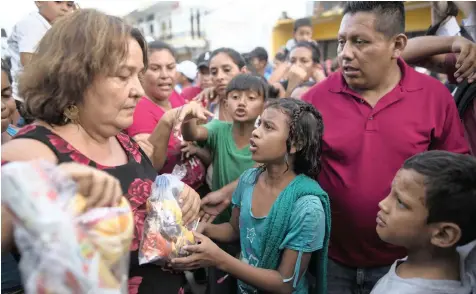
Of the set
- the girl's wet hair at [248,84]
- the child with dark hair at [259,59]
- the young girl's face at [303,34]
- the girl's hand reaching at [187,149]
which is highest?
the young girl's face at [303,34]

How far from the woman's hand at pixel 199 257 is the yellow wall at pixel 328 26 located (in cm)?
1155

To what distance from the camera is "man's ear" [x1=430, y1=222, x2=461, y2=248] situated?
→ 1.50 metres

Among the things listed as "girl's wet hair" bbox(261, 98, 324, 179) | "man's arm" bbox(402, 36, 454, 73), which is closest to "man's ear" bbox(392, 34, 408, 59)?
"man's arm" bbox(402, 36, 454, 73)

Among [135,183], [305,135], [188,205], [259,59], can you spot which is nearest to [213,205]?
[305,135]

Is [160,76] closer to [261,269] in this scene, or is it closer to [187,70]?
[261,269]

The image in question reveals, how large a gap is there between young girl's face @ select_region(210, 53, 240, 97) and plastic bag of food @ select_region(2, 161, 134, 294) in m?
2.75

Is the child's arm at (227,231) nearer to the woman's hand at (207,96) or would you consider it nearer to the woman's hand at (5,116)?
the woman's hand at (5,116)

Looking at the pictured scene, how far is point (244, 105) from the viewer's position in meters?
2.79

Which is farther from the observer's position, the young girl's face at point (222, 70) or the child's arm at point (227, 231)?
the young girl's face at point (222, 70)

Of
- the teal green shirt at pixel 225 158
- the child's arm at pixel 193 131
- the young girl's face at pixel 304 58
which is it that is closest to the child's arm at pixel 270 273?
the teal green shirt at pixel 225 158

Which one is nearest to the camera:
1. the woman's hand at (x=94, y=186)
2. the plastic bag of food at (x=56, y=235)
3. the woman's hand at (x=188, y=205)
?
the plastic bag of food at (x=56, y=235)

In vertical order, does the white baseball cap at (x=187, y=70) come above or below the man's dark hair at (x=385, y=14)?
below

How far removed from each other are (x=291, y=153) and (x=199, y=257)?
2.49ft

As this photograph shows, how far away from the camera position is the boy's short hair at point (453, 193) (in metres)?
1.49
